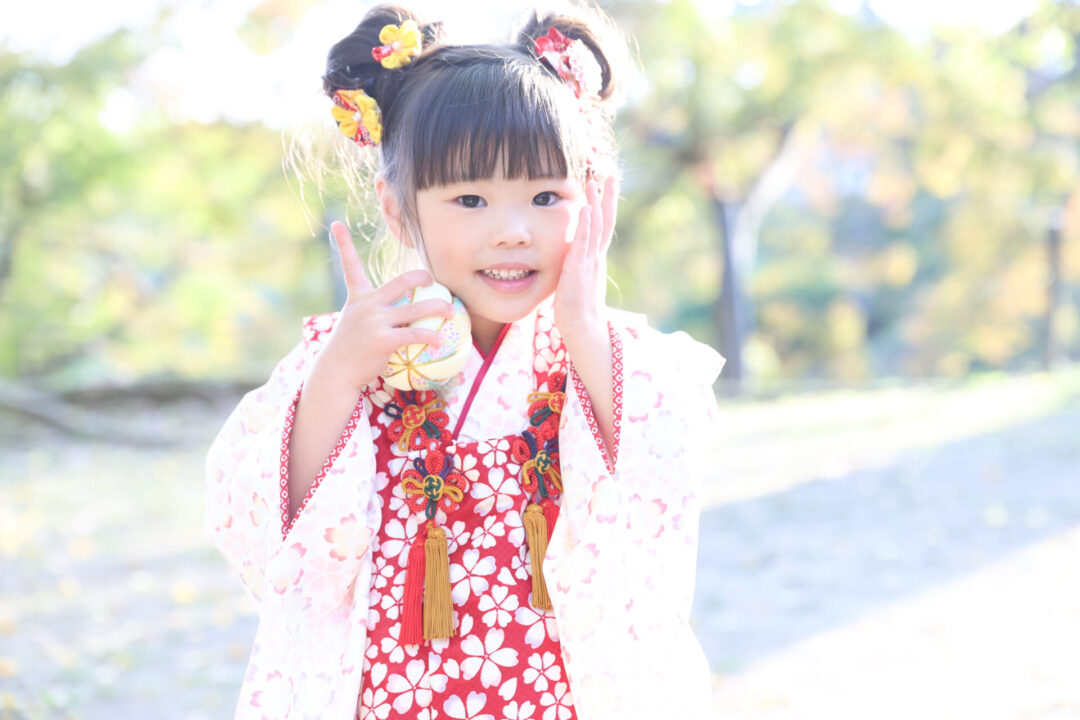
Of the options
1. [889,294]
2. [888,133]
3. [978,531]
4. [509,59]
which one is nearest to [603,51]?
[509,59]

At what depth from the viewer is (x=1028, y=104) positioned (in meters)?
12.1

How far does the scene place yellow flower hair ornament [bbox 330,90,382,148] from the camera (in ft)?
5.58

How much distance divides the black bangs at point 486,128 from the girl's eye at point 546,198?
37mm

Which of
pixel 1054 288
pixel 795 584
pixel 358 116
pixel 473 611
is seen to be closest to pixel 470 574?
pixel 473 611

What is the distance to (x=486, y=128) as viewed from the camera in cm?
151

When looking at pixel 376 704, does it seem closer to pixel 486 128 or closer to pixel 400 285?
pixel 400 285

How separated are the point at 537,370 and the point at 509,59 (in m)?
0.54

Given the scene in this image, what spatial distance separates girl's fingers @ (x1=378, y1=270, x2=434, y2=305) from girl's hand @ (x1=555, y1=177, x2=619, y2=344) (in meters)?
0.23

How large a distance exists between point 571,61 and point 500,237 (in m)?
0.40

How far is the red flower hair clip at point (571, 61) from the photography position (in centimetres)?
169

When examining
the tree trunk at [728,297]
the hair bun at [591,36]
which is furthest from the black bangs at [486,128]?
the tree trunk at [728,297]

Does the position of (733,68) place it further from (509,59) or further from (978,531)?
(509,59)

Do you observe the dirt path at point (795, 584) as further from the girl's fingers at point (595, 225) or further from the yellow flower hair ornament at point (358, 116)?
the yellow flower hair ornament at point (358, 116)

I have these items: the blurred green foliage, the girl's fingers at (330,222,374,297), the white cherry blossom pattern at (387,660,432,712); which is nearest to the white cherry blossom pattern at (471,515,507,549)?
the white cherry blossom pattern at (387,660,432,712)
